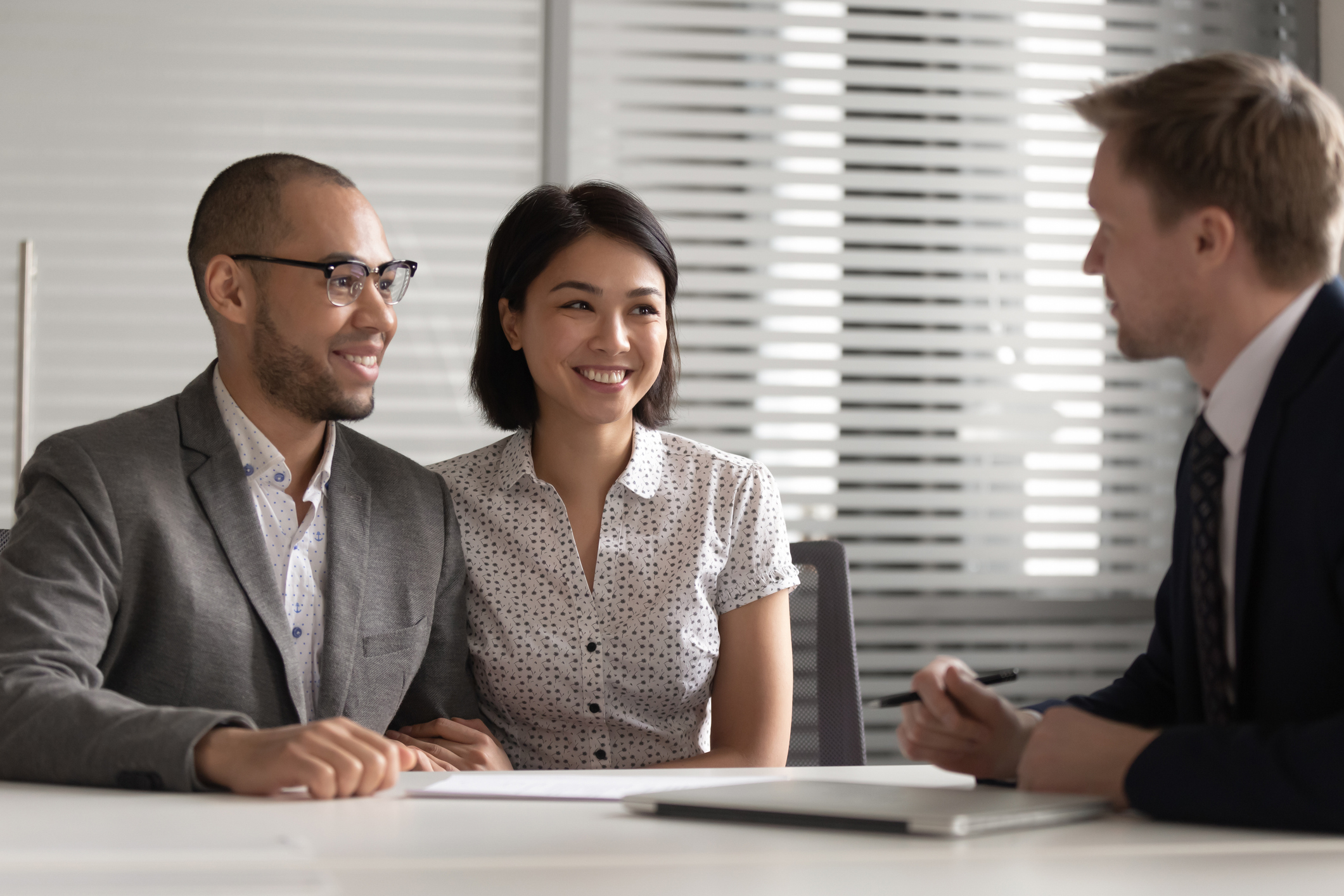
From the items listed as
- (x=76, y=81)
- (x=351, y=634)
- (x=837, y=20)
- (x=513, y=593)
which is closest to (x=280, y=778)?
(x=351, y=634)

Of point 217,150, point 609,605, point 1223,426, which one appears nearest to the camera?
point 1223,426

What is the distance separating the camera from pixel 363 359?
1.99 metres

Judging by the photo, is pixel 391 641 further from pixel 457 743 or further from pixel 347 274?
pixel 347 274

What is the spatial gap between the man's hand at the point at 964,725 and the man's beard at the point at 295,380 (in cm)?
102

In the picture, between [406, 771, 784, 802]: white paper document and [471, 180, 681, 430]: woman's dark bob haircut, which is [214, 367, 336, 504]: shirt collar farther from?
[406, 771, 784, 802]: white paper document

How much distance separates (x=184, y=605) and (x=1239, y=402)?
1297 millimetres

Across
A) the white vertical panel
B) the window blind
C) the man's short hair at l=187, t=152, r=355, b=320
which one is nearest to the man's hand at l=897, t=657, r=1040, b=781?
the man's short hair at l=187, t=152, r=355, b=320

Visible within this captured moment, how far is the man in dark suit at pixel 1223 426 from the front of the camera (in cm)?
117

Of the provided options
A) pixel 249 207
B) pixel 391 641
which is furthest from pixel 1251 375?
pixel 249 207

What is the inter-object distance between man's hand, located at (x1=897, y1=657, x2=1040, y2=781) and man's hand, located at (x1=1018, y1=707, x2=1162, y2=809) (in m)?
0.11

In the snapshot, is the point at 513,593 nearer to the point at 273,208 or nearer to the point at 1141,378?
the point at 273,208

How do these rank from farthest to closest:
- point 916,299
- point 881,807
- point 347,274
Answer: point 916,299 → point 347,274 → point 881,807

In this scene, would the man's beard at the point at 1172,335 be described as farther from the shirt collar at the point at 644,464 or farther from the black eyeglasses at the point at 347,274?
the black eyeglasses at the point at 347,274

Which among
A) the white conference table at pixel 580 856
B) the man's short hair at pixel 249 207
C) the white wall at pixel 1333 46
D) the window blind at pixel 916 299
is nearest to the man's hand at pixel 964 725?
the white conference table at pixel 580 856
